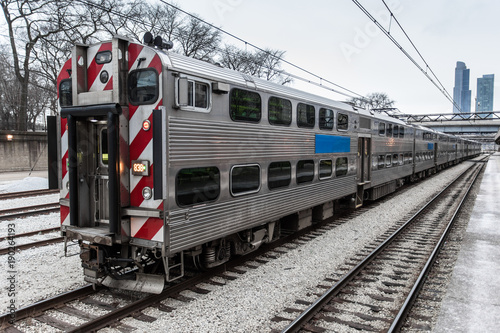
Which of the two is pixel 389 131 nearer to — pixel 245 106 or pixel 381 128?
pixel 381 128

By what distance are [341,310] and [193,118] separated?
3576 millimetres

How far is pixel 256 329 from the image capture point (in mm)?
4758

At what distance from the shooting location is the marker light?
16.6 ft

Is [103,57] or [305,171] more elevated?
[103,57]

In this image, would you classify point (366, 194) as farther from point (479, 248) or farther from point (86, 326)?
point (86, 326)

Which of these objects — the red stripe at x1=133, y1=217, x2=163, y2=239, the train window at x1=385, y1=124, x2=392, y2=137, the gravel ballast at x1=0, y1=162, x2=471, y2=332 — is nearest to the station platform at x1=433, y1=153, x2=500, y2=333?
the gravel ballast at x1=0, y1=162, x2=471, y2=332

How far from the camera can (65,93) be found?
594 cm

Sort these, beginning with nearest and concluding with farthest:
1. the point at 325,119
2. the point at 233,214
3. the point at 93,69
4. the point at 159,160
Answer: the point at 159,160 < the point at 93,69 < the point at 233,214 < the point at 325,119

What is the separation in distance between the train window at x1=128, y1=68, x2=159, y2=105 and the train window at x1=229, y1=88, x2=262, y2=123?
1539mm

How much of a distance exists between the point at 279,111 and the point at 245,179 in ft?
6.04

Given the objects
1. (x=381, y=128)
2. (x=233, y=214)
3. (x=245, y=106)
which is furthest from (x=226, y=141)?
(x=381, y=128)

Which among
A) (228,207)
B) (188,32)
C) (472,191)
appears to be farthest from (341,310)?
(188,32)

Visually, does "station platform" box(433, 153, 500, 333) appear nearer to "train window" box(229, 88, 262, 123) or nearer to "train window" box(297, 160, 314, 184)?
"train window" box(297, 160, 314, 184)

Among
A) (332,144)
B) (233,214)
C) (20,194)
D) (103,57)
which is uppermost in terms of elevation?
(103,57)
